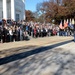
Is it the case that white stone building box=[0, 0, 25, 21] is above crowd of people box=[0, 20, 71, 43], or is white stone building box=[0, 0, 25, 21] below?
above

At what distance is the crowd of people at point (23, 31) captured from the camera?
22812 millimetres

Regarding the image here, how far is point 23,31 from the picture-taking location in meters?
25.7

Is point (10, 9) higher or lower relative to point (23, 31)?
higher

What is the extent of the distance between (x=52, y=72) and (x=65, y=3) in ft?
162

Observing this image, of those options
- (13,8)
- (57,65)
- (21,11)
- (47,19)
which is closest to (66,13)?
(47,19)

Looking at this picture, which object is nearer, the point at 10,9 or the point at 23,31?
the point at 23,31

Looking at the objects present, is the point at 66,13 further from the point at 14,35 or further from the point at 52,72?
the point at 52,72

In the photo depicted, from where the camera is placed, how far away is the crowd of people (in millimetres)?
22812

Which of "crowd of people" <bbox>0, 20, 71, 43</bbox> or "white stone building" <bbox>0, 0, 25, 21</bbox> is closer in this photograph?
"crowd of people" <bbox>0, 20, 71, 43</bbox>

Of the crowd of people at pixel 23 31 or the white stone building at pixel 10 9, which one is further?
the white stone building at pixel 10 9

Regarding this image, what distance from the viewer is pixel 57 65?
10.8 m

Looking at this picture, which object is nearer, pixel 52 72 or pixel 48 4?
pixel 52 72

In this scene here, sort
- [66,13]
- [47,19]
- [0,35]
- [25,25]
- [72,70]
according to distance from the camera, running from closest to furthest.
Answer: [72,70], [0,35], [25,25], [66,13], [47,19]

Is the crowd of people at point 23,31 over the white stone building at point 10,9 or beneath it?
beneath
